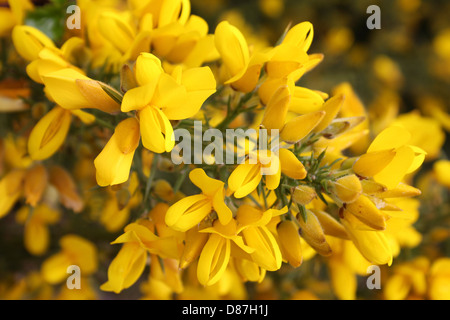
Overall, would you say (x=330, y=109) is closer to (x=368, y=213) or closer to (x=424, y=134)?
(x=368, y=213)

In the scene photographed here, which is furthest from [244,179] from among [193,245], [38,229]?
[38,229]

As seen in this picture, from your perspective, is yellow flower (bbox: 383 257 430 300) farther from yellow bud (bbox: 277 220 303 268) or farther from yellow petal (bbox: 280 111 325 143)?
yellow petal (bbox: 280 111 325 143)

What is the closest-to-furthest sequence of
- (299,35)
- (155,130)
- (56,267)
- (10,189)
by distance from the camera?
(155,130) → (299,35) → (10,189) → (56,267)

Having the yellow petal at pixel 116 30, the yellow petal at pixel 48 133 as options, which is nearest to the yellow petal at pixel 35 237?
the yellow petal at pixel 48 133

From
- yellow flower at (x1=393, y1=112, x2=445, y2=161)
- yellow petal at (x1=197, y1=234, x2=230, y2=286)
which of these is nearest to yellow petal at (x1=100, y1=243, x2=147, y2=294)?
yellow petal at (x1=197, y1=234, x2=230, y2=286)

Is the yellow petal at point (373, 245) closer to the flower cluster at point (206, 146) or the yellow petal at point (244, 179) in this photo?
the flower cluster at point (206, 146)

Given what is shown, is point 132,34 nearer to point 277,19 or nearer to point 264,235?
point 264,235
